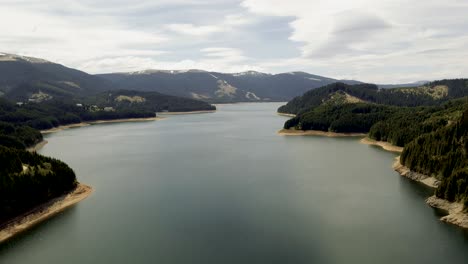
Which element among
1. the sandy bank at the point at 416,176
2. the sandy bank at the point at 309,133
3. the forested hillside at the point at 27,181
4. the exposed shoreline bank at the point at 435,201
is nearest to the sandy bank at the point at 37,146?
the forested hillside at the point at 27,181

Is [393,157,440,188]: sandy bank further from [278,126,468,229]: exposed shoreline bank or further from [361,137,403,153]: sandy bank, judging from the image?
[361,137,403,153]: sandy bank

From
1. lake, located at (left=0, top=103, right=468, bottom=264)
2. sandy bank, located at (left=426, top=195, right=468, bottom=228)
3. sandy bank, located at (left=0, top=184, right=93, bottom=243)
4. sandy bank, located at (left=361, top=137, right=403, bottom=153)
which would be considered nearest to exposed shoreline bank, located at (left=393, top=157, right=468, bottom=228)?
sandy bank, located at (left=426, top=195, right=468, bottom=228)

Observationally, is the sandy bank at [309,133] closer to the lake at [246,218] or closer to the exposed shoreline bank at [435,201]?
the exposed shoreline bank at [435,201]

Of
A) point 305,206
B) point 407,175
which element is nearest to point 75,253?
point 305,206

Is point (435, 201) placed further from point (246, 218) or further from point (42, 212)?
point (42, 212)

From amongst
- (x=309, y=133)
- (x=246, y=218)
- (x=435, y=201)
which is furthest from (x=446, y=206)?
(x=309, y=133)
